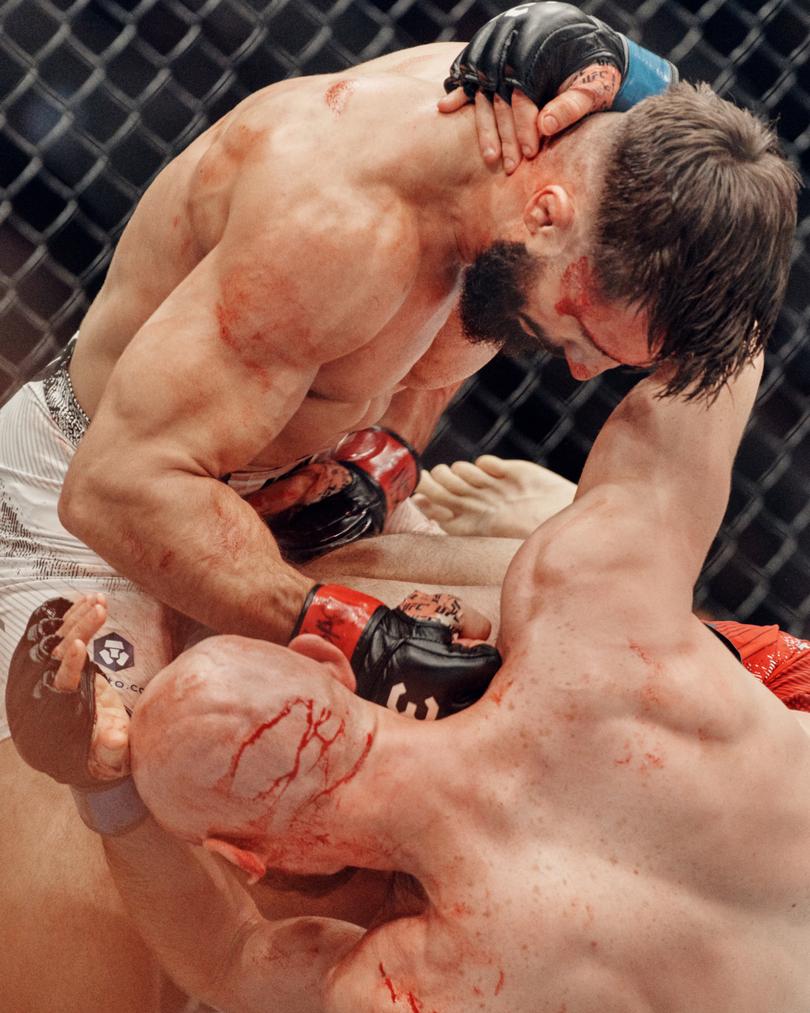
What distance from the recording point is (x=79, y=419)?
1.37 meters

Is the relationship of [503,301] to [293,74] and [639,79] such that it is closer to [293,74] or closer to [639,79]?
[639,79]

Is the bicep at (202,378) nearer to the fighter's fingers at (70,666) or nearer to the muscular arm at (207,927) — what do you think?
the fighter's fingers at (70,666)

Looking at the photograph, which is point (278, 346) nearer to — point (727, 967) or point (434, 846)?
point (434, 846)

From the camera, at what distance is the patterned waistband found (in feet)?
4.49

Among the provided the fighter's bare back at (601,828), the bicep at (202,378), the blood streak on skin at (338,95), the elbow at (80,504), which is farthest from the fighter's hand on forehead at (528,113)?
the elbow at (80,504)

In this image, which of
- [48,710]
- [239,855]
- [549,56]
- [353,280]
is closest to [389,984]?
[239,855]

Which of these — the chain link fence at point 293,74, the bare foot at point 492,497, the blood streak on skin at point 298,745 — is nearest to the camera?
the blood streak on skin at point 298,745

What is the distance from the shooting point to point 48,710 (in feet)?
3.58

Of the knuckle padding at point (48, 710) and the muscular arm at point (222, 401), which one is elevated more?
the muscular arm at point (222, 401)

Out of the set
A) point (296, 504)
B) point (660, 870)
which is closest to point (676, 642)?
point (660, 870)

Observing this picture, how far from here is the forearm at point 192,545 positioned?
112 cm

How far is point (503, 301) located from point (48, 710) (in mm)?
563

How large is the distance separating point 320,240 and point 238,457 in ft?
0.70

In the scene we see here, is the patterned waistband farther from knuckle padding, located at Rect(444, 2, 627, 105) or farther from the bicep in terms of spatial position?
knuckle padding, located at Rect(444, 2, 627, 105)
